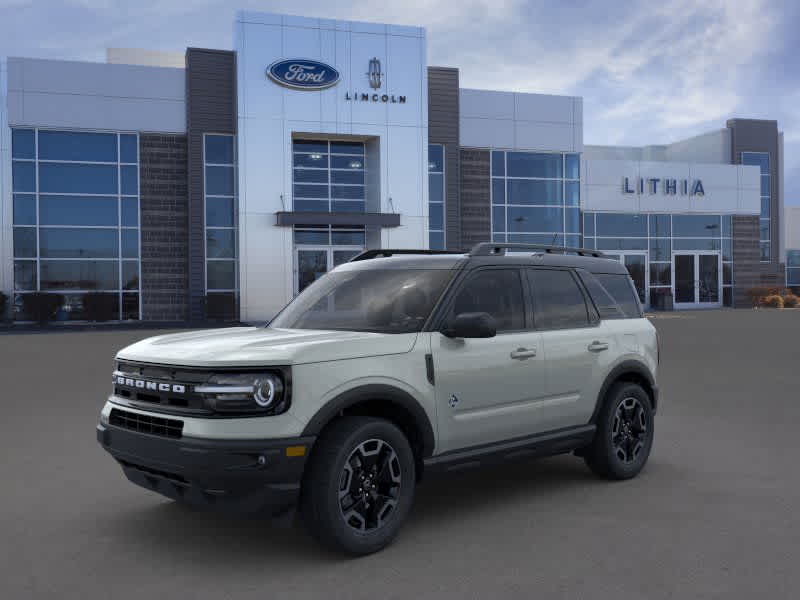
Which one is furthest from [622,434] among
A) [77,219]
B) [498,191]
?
[498,191]

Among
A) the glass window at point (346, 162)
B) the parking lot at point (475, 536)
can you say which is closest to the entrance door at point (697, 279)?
the glass window at point (346, 162)

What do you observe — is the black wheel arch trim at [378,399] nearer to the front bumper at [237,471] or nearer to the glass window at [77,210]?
the front bumper at [237,471]

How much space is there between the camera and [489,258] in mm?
5820

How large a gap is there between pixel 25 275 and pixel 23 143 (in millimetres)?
4827

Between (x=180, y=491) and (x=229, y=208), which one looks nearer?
(x=180, y=491)

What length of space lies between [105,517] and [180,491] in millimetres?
1315

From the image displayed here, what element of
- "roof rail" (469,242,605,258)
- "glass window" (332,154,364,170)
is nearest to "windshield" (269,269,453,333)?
"roof rail" (469,242,605,258)

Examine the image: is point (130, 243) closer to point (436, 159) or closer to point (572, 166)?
point (436, 159)

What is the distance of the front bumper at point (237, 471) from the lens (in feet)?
14.2

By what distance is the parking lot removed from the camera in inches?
167

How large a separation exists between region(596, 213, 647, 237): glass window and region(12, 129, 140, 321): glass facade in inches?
868

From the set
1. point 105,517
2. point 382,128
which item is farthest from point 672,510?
point 382,128

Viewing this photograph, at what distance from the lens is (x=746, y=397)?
10836mm

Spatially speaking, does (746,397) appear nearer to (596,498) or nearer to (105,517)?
(596,498)
